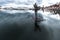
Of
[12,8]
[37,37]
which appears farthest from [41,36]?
[12,8]

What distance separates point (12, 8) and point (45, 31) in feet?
211

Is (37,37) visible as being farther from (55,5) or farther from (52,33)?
(55,5)

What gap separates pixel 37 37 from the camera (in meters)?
22.6

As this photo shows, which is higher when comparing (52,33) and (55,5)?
(55,5)

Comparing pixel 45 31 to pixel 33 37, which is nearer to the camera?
pixel 33 37

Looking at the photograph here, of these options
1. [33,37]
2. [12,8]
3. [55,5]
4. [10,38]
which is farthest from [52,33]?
[12,8]

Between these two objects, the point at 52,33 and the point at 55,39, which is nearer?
the point at 55,39

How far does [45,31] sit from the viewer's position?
26.3 metres

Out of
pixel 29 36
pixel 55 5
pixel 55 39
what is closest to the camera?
pixel 55 39

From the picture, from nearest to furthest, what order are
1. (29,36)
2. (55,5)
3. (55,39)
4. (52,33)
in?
(55,39), (29,36), (52,33), (55,5)

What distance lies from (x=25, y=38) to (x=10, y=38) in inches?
107

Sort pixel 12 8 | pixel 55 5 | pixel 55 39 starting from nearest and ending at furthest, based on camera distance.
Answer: pixel 55 39 < pixel 55 5 < pixel 12 8

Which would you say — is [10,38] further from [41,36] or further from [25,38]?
[41,36]

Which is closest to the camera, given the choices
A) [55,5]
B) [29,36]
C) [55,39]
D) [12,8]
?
[55,39]
